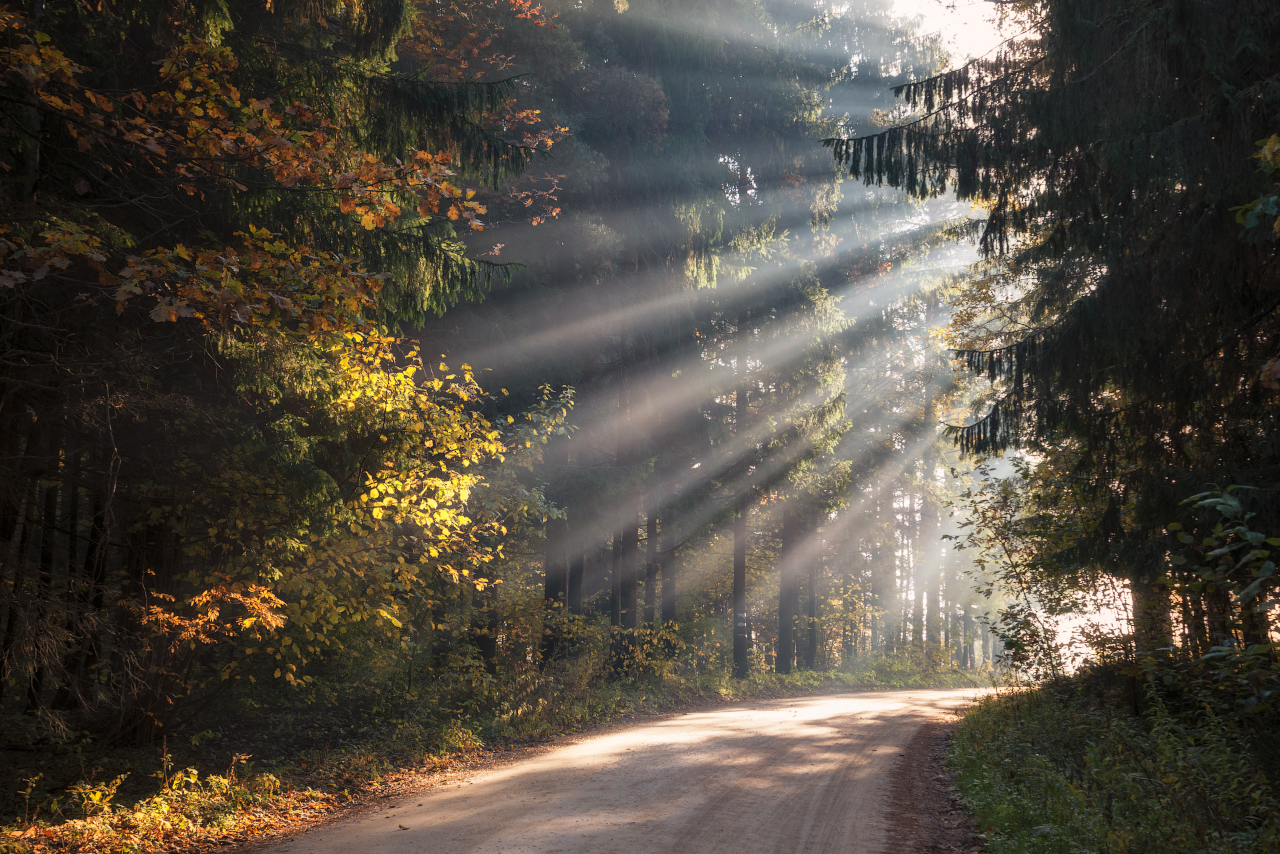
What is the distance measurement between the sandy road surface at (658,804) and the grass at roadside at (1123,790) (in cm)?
117

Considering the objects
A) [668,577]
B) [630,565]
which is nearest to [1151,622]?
[630,565]

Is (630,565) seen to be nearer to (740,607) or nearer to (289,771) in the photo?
(740,607)

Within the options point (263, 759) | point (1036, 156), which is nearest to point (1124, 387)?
point (1036, 156)

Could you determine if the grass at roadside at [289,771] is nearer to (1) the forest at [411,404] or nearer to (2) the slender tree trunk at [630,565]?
(1) the forest at [411,404]

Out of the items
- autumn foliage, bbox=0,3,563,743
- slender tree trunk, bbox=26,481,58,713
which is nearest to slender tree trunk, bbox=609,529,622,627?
autumn foliage, bbox=0,3,563,743

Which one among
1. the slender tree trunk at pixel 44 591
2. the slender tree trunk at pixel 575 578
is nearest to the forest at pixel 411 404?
the slender tree trunk at pixel 44 591

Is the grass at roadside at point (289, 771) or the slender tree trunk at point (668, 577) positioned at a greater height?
the slender tree trunk at point (668, 577)

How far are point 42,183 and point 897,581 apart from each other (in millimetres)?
46841

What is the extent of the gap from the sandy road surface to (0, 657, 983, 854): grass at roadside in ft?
3.17

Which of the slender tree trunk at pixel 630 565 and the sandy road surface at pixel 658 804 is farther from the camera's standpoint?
the slender tree trunk at pixel 630 565

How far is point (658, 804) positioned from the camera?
24.4 ft

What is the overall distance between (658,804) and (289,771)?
4856mm

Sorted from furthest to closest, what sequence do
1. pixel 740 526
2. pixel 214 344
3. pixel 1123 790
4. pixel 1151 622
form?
pixel 740 526, pixel 1151 622, pixel 214 344, pixel 1123 790

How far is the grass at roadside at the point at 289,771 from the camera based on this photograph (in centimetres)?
663
